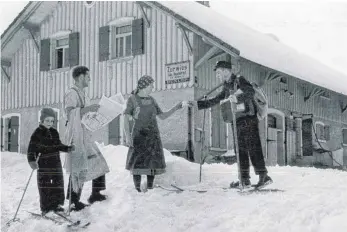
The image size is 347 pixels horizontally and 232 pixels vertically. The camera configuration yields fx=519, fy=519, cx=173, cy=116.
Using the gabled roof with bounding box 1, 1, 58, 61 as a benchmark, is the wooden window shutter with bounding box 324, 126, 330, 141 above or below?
below

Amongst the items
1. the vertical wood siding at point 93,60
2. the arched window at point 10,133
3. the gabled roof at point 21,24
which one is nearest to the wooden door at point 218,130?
the vertical wood siding at point 93,60

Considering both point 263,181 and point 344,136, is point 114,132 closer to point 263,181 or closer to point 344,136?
point 344,136

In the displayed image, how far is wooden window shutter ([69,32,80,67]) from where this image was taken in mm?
10633

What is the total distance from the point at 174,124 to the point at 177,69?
102 cm

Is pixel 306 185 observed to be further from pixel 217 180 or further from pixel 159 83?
pixel 159 83

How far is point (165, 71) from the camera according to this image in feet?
30.7

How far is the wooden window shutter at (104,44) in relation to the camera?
33.3ft

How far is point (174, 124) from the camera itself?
366 inches

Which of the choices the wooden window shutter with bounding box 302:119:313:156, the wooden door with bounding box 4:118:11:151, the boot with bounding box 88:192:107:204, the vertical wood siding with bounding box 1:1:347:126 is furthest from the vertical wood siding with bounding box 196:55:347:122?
the wooden door with bounding box 4:118:11:151

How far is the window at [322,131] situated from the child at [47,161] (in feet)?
20.2

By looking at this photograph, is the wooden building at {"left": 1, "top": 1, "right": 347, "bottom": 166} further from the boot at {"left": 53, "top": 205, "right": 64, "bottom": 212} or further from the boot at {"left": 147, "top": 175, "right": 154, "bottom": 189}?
the boot at {"left": 53, "top": 205, "right": 64, "bottom": 212}

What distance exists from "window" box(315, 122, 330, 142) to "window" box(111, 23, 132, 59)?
13.9ft

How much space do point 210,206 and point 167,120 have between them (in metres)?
4.15

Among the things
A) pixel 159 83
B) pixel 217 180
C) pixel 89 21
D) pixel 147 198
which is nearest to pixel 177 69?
pixel 159 83
